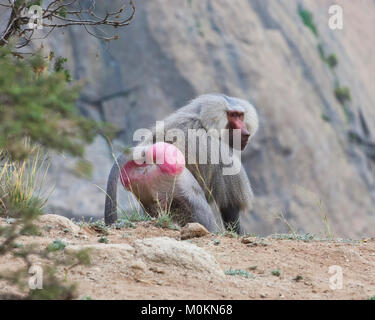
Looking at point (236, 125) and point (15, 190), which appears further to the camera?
point (236, 125)

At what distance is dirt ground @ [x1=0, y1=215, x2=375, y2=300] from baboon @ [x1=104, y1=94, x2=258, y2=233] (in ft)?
1.77

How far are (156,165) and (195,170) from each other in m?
0.53

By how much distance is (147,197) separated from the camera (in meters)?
5.19

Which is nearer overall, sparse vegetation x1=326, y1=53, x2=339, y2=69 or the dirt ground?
the dirt ground

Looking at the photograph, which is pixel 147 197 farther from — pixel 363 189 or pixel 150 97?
pixel 363 189

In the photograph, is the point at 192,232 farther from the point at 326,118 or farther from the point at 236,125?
the point at 326,118

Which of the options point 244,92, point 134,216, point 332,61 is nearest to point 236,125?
point 134,216

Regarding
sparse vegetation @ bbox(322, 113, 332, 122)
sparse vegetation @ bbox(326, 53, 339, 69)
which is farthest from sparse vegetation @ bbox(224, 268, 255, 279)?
sparse vegetation @ bbox(326, 53, 339, 69)

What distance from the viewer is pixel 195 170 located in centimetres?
536

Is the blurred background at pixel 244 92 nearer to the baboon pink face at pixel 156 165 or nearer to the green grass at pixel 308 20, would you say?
the green grass at pixel 308 20

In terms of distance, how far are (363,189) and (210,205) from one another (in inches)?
457

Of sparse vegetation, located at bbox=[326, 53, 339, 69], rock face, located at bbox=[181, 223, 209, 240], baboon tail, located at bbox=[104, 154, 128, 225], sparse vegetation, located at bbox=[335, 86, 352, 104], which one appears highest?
sparse vegetation, located at bbox=[326, 53, 339, 69]

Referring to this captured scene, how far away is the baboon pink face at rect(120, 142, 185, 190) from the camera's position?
16.1 ft

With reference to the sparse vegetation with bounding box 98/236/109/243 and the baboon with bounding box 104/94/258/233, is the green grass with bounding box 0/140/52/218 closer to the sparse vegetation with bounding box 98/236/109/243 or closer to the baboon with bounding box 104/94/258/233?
the baboon with bounding box 104/94/258/233
